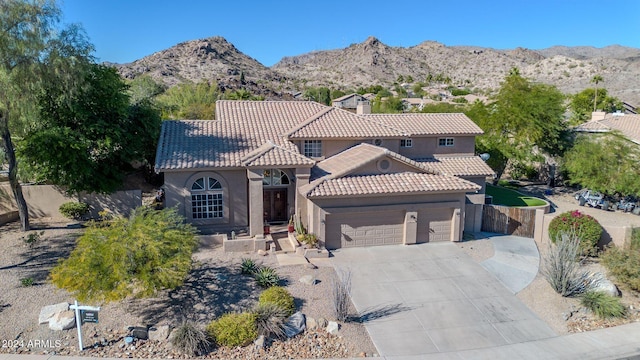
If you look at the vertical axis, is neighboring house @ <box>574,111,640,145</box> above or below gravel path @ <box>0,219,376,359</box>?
above

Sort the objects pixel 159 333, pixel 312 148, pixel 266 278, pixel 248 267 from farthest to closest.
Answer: pixel 312 148, pixel 248 267, pixel 266 278, pixel 159 333

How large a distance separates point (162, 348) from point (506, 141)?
3051 cm

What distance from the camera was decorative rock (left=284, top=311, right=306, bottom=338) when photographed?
13969mm

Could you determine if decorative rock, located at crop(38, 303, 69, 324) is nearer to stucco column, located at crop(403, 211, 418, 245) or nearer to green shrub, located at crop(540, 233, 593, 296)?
stucco column, located at crop(403, 211, 418, 245)

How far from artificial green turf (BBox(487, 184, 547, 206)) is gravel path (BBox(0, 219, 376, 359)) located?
17573 mm

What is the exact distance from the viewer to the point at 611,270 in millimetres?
19031

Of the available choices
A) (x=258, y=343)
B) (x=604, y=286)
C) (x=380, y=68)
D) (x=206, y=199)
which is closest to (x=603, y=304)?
(x=604, y=286)

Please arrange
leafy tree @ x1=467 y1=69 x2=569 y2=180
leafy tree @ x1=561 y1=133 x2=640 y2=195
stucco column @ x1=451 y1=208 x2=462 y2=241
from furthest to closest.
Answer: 1. leafy tree @ x1=467 y1=69 x2=569 y2=180
2. leafy tree @ x1=561 y1=133 x2=640 y2=195
3. stucco column @ x1=451 y1=208 x2=462 y2=241

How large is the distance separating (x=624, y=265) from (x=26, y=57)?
87.5ft

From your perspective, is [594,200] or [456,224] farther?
[594,200]

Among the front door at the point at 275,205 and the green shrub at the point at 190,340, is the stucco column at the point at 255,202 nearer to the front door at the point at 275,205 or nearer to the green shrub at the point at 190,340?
the front door at the point at 275,205

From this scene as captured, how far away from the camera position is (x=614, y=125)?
1577 inches

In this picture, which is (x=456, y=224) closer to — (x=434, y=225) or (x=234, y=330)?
(x=434, y=225)

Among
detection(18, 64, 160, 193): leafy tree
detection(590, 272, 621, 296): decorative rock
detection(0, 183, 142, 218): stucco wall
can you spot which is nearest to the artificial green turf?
detection(590, 272, 621, 296): decorative rock
